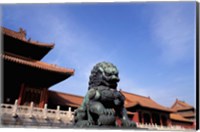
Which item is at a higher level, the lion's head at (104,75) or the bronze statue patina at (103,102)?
the lion's head at (104,75)

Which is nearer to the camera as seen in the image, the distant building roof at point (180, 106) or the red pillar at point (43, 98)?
the red pillar at point (43, 98)

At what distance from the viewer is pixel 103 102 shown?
3.96 metres

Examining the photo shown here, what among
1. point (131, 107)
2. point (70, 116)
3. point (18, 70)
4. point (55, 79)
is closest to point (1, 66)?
point (18, 70)

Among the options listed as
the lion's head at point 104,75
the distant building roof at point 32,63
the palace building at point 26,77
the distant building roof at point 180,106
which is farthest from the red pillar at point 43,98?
the distant building roof at point 180,106

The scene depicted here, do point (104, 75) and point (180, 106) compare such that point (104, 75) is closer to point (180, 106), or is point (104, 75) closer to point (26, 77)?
point (26, 77)

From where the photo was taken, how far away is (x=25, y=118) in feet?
25.0

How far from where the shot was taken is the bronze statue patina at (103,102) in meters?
3.77

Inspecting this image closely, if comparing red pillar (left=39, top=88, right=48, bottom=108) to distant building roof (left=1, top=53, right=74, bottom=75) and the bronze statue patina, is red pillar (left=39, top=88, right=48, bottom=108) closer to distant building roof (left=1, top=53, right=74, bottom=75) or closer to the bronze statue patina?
distant building roof (left=1, top=53, right=74, bottom=75)

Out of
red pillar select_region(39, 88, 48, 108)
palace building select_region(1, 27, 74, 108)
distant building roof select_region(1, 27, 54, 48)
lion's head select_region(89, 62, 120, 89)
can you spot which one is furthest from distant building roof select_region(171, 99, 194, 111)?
lion's head select_region(89, 62, 120, 89)

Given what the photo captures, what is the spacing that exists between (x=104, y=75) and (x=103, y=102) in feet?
1.71

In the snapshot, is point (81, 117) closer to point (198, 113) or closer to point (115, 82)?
point (115, 82)

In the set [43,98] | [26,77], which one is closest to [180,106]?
[43,98]

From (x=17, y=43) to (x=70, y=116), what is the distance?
20.4 feet

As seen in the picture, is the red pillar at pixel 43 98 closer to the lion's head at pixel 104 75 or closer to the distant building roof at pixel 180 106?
the lion's head at pixel 104 75
